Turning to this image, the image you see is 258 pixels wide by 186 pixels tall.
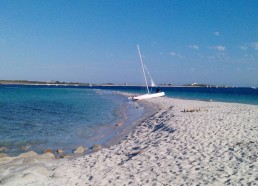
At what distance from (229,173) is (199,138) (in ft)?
15.7

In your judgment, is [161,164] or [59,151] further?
[59,151]

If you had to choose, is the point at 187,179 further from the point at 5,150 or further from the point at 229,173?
the point at 5,150

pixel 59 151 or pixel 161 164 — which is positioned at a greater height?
pixel 161 164

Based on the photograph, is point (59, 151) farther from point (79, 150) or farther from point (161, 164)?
point (161, 164)

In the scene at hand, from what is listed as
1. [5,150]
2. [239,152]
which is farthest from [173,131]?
[5,150]

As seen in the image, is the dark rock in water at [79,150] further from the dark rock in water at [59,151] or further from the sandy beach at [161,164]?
the sandy beach at [161,164]

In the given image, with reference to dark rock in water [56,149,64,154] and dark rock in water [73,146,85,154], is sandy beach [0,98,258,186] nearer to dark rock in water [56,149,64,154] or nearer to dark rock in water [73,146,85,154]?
dark rock in water [56,149,64,154]

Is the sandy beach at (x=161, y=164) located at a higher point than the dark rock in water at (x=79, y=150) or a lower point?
higher

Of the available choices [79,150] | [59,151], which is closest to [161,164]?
[79,150]

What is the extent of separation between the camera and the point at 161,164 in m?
10.1

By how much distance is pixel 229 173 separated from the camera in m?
8.66

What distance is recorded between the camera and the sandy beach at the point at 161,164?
28.6ft

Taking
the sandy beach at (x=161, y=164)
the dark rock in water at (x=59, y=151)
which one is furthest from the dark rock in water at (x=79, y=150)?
the sandy beach at (x=161, y=164)

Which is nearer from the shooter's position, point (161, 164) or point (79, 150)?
point (161, 164)
